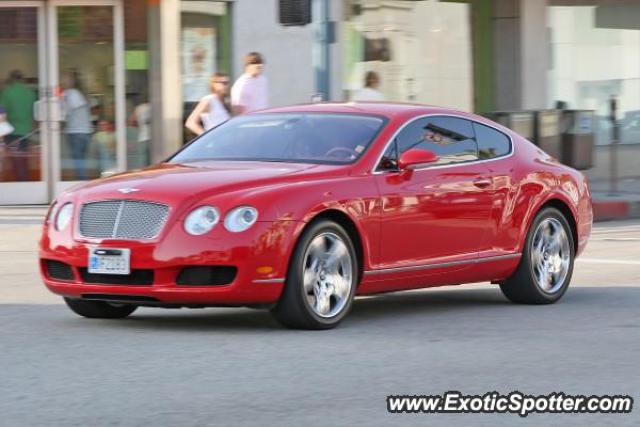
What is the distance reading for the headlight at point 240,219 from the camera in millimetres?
8714

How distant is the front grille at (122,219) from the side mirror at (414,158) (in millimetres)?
1705

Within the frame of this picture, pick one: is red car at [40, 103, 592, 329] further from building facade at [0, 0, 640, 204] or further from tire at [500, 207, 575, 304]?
building facade at [0, 0, 640, 204]

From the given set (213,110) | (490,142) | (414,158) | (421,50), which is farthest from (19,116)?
(414,158)

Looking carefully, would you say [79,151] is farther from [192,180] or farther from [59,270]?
[192,180]

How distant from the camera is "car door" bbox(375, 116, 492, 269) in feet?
31.6

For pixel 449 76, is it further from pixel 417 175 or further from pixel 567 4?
pixel 417 175

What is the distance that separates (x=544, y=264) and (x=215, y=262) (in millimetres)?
3080

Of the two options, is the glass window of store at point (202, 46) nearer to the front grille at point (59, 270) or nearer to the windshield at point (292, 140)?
the windshield at point (292, 140)

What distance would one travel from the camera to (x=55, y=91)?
19.7m

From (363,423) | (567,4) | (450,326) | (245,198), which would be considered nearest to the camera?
(363,423)

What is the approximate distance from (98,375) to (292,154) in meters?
2.78

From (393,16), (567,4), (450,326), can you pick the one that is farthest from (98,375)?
(567,4)

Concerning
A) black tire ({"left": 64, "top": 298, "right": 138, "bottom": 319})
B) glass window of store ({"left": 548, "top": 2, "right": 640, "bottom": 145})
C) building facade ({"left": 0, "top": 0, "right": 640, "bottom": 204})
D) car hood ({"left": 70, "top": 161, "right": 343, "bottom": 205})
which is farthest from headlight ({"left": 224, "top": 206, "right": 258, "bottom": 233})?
glass window of store ({"left": 548, "top": 2, "right": 640, "bottom": 145})

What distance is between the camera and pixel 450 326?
31.1 feet
